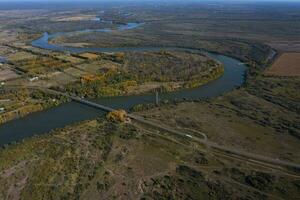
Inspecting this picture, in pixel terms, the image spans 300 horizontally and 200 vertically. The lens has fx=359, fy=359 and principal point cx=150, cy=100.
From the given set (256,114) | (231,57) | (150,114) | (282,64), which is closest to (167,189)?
(150,114)

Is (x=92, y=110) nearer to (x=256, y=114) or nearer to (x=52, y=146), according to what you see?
(x=52, y=146)

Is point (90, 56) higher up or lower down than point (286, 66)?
lower down

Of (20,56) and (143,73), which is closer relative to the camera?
(143,73)

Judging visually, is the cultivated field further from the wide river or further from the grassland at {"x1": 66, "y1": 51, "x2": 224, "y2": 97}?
the grassland at {"x1": 66, "y1": 51, "x2": 224, "y2": 97}

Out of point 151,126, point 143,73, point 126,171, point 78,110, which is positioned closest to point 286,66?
point 143,73

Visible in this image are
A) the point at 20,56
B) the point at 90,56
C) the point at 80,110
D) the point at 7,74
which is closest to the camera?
the point at 80,110

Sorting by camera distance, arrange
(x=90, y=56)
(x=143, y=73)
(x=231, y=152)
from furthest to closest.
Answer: (x=90, y=56)
(x=143, y=73)
(x=231, y=152)

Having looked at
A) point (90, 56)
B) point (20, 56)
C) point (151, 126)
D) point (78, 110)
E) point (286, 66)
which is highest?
point (286, 66)

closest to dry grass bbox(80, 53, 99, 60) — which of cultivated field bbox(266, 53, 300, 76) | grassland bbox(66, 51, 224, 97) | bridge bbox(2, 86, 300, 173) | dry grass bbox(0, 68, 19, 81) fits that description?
grassland bbox(66, 51, 224, 97)

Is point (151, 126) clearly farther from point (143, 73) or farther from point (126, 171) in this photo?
point (143, 73)
